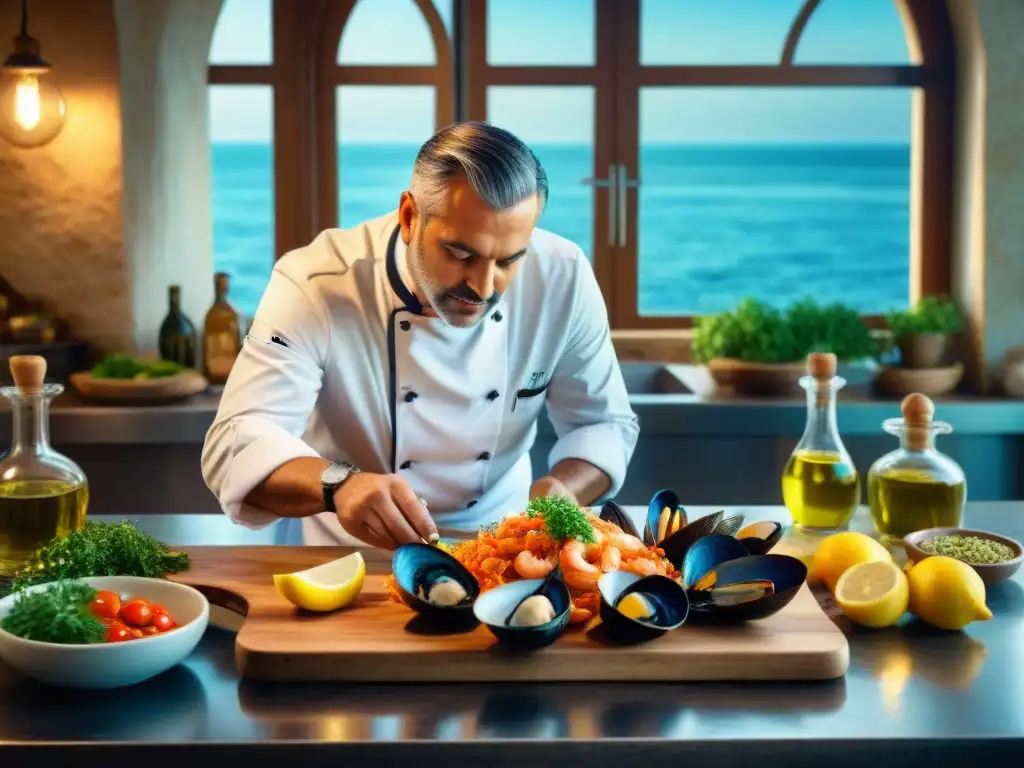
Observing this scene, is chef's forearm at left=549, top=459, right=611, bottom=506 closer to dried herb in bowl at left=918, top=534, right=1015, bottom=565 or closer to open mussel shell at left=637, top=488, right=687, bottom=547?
open mussel shell at left=637, top=488, right=687, bottom=547

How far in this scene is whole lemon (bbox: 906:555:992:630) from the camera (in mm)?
1664

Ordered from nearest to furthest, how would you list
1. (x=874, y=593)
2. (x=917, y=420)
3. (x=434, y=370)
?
(x=874, y=593) < (x=917, y=420) < (x=434, y=370)

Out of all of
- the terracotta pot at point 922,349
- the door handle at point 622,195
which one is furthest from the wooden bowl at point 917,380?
the door handle at point 622,195

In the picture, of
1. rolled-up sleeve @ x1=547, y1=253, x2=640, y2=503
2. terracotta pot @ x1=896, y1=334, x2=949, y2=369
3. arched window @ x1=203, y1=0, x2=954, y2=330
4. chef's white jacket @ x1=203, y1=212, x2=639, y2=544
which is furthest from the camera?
arched window @ x1=203, y1=0, x2=954, y2=330

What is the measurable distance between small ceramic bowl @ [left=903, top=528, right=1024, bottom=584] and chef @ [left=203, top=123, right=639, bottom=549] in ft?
1.89

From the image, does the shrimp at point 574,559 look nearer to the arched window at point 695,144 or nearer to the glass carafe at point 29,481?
the glass carafe at point 29,481

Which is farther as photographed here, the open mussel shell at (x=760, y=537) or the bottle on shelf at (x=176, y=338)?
the bottle on shelf at (x=176, y=338)

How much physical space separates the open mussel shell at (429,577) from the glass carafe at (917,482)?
0.82 m

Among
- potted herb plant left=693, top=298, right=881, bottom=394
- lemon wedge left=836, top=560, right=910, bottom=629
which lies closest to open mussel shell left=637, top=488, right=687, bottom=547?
lemon wedge left=836, top=560, right=910, bottom=629

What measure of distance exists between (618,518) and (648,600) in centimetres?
36

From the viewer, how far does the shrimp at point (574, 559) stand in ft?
5.37

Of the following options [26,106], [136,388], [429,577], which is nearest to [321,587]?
[429,577]

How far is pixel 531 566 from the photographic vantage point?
1.63 metres

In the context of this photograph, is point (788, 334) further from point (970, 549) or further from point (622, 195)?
point (970, 549)
